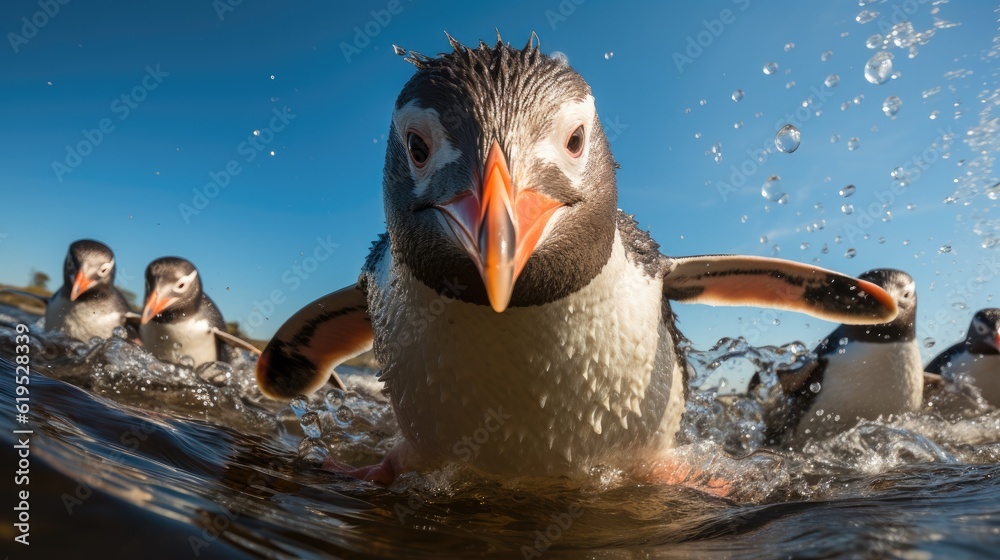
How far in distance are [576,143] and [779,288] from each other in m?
1.92

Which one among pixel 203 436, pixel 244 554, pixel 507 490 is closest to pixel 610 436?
pixel 507 490

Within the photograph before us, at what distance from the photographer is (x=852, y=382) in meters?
5.58

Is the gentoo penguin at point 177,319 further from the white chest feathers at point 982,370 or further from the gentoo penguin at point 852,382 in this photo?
the white chest feathers at point 982,370

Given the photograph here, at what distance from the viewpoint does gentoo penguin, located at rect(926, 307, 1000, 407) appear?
22.1 ft

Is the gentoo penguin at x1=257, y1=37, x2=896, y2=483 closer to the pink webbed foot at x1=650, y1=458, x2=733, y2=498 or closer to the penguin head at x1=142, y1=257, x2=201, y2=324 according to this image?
the pink webbed foot at x1=650, y1=458, x2=733, y2=498

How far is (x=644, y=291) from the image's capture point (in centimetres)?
261

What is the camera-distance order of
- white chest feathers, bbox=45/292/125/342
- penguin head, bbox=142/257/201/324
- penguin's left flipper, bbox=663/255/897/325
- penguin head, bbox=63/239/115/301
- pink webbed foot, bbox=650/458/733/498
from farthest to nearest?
penguin head, bbox=63/239/115/301 → white chest feathers, bbox=45/292/125/342 → penguin head, bbox=142/257/201/324 → penguin's left flipper, bbox=663/255/897/325 → pink webbed foot, bbox=650/458/733/498

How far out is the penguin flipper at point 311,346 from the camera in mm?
3693

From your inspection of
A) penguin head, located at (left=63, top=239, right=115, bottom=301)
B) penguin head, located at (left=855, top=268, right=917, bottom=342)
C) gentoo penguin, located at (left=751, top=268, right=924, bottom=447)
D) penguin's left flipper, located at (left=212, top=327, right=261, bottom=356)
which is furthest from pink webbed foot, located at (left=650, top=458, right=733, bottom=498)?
penguin head, located at (left=63, top=239, right=115, bottom=301)

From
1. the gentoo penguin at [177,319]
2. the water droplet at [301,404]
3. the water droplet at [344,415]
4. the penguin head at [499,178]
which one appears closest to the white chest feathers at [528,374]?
the penguin head at [499,178]

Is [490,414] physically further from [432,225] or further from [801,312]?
[801,312]

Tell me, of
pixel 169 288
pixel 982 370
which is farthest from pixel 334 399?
pixel 982 370

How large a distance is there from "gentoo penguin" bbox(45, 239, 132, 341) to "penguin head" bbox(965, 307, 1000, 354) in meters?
10.1

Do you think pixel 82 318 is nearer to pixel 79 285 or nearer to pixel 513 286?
pixel 79 285
